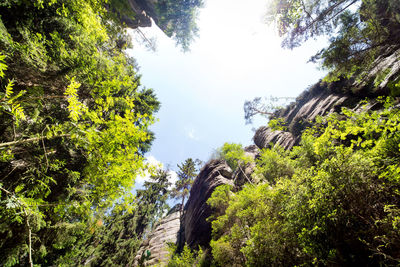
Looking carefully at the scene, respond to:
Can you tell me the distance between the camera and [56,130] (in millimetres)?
2689

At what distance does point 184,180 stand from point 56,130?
2707 cm

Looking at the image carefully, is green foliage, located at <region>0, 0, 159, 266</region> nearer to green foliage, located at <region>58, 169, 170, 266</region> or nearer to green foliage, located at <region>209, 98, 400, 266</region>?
green foliage, located at <region>209, 98, 400, 266</region>

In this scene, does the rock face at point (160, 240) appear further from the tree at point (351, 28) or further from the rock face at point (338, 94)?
the tree at point (351, 28)

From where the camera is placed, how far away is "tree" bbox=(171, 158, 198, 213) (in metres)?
27.9

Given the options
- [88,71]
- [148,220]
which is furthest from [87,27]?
[148,220]

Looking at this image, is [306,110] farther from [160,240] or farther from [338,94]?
[160,240]

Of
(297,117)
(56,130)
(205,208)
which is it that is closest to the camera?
(56,130)

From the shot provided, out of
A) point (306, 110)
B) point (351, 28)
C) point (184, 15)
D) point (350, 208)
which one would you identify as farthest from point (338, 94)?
point (184, 15)

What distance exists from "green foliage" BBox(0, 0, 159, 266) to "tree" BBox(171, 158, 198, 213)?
75.6ft

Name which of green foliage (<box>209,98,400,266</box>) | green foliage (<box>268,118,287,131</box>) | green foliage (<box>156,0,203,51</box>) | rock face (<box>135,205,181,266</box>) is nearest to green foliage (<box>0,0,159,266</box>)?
green foliage (<box>209,98,400,266</box>)

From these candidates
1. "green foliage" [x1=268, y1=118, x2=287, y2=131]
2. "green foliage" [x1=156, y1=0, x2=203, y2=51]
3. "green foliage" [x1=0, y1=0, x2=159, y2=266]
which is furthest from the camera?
Answer: "green foliage" [x1=268, y1=118, x2=287, y2=131]

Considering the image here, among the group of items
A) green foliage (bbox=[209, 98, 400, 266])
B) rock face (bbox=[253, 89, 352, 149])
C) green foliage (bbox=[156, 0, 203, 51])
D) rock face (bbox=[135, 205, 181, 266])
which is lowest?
green foliage (bbox=[209, 98, 400, 266])

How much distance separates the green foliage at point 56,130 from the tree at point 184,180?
2306 cm

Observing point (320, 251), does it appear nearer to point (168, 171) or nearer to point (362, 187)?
point (362, 187)
